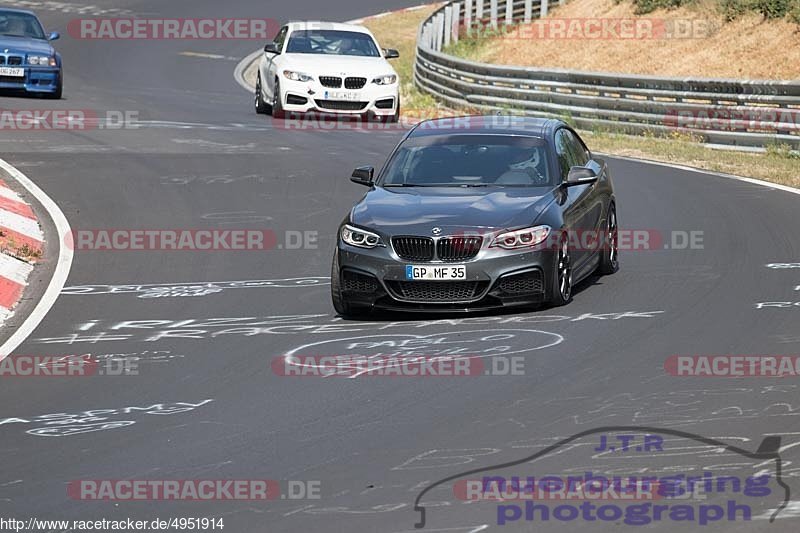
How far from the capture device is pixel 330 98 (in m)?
27.2

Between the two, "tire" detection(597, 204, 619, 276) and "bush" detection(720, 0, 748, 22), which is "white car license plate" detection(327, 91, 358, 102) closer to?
"tire" detection(597, 204, 619, 276)

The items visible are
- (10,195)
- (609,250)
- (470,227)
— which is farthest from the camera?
(10,195)

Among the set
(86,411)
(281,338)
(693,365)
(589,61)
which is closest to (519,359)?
(693,365)

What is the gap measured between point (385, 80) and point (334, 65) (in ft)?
3.10

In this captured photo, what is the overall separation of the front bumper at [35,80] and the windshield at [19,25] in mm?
995

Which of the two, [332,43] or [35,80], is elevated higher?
[332,43]

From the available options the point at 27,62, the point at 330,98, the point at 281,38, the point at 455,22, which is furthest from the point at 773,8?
the point at 27,62

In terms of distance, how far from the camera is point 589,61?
40562 millimetres

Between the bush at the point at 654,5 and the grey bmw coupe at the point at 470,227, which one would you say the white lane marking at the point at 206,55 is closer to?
the bush at the point at 654,5

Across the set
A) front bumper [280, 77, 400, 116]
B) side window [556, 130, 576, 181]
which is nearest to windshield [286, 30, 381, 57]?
front bumper [280, 77, 400, 116]

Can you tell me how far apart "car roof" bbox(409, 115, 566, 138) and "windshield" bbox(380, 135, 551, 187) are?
112mm

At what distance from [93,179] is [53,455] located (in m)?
12.5

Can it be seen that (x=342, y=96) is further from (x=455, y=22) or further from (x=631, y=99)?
(x=455, y=22)

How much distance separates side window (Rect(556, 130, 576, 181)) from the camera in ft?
44.0
